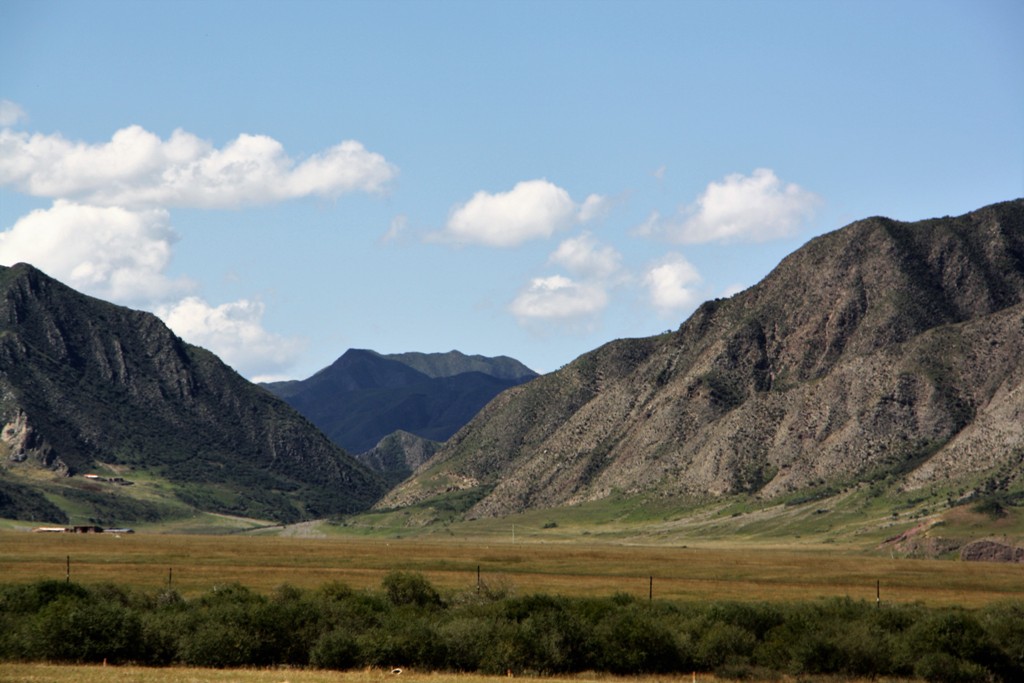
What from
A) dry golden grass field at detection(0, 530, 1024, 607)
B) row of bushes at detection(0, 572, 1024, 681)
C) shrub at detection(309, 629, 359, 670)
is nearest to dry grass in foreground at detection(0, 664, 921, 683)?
shrub at detection(309, 629, 359, 670)

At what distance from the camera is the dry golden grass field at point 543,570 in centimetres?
9638

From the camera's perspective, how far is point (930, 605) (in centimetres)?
8725

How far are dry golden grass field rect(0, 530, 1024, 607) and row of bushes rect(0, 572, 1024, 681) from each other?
499 inches

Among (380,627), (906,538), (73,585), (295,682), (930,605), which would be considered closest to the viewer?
(295,682)

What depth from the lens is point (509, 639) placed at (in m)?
57.6

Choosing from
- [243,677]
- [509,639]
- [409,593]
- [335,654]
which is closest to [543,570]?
[409,593]

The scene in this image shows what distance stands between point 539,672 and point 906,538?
12506 cm

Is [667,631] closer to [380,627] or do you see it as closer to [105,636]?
[380,627]

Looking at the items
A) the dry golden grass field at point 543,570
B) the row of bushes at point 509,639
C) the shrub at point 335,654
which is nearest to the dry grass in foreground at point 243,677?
the shrub at point 335,654

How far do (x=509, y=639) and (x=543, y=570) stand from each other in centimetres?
6133

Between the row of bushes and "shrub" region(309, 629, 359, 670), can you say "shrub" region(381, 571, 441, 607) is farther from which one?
"shrub" region(309, 629, 359, 670)

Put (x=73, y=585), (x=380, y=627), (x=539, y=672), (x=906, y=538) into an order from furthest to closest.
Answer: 1. (x=906, y=538)
2. (x=73, y=585)
3. (x=380, y=627)
4. (x=539, y=672)

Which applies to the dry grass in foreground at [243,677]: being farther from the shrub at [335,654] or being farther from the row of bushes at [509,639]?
the row of bushes at [509,639]

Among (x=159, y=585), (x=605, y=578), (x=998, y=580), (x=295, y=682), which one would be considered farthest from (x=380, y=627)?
(x=998, y=580)
